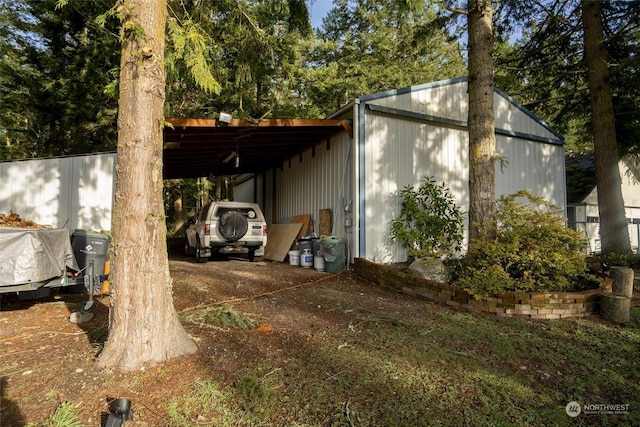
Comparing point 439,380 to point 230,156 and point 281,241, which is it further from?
point 230,156

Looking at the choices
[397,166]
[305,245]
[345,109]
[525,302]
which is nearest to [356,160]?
[397,166]

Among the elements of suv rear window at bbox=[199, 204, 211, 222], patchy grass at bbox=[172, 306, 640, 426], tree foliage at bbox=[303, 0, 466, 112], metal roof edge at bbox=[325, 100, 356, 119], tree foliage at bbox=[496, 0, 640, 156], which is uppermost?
tree foliage at bbox=[303, 0, 466, 112]

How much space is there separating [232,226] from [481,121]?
20.8ft

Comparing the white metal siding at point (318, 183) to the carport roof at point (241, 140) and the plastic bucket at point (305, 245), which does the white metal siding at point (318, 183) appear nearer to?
the carport roof at point (241, 140)

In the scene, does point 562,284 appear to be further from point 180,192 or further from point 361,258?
point 180,192

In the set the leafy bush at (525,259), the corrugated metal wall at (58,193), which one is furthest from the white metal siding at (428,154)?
the corrugated metal wall at (58,193)

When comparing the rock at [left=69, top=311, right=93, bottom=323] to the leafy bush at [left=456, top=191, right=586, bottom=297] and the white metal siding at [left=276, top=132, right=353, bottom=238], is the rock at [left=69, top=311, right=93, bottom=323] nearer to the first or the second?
the leafy bush at [left=456, top=191, right=586, bottom=297]

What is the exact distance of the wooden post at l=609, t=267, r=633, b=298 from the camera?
529 centimetres

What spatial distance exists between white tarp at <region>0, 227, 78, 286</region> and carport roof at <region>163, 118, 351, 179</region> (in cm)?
323

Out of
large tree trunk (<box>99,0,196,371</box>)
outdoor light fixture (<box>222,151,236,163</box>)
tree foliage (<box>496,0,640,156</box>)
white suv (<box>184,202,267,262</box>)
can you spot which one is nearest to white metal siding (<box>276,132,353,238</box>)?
white suv (<box>184,202,267,262</box>)

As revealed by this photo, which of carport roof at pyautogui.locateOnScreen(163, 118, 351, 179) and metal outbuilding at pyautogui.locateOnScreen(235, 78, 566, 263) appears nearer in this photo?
carport roof at pyautogui.locateOnScreen(163, 118, 351, 179)

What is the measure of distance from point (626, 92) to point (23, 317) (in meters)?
15.3

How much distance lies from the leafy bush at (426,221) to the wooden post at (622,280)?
118 inches

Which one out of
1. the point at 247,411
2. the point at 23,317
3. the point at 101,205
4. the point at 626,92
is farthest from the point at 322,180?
the point at 626,92
